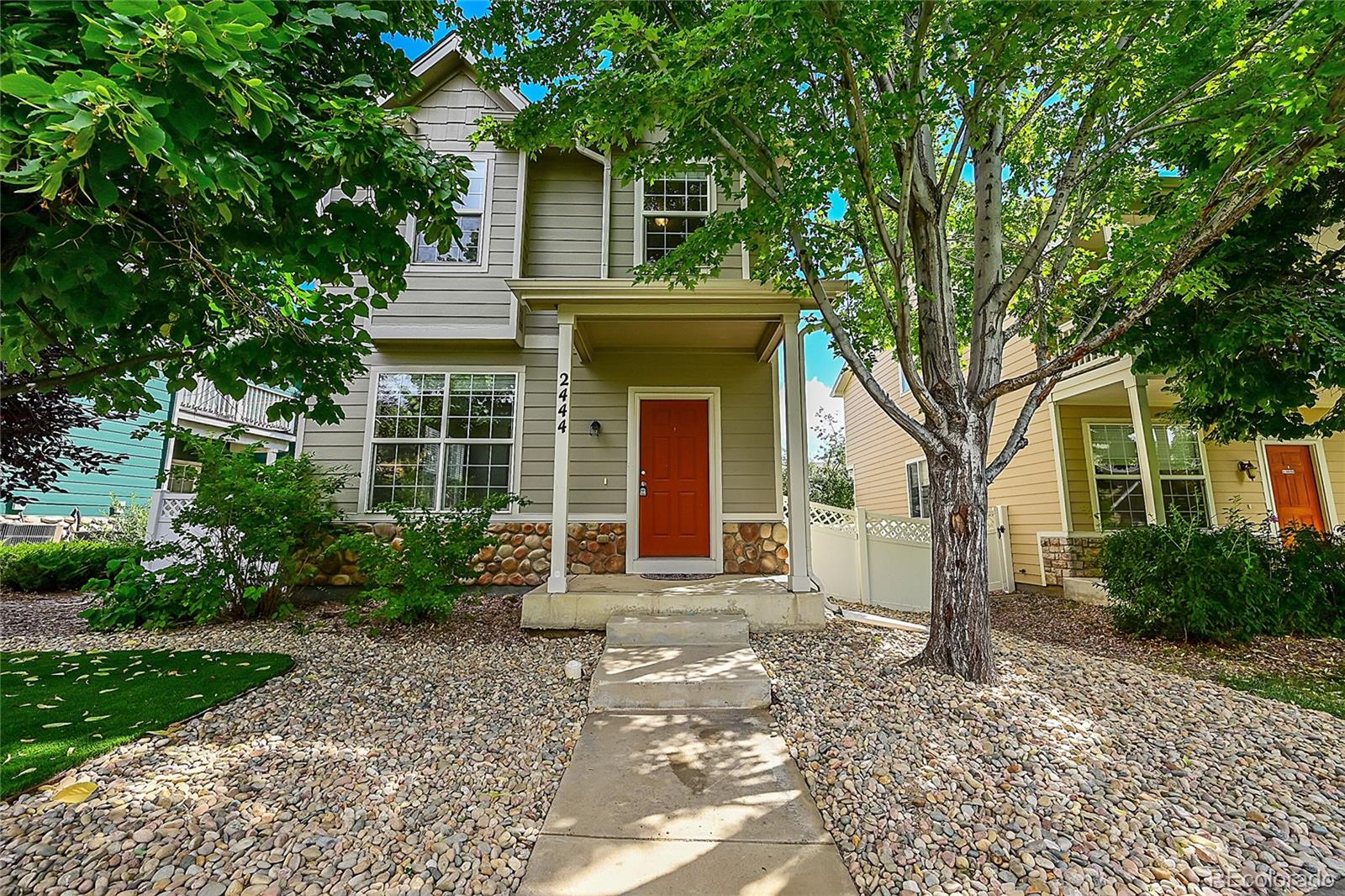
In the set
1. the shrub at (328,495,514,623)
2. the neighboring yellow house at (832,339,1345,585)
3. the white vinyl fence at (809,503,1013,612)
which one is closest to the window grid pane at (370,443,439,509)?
the shrub at (328,495,514,623)

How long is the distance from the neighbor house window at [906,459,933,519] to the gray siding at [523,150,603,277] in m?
7.81

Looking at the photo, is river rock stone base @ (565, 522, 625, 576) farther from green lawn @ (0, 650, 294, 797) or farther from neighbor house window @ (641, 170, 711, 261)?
neighbor house window @ (641, 170, 711, 261)

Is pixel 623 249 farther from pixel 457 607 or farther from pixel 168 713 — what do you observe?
pixel 168 713

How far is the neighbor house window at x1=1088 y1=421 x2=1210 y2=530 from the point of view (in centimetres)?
812

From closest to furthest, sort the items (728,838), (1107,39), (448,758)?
(728,838)
(448,758)
(1107,39)

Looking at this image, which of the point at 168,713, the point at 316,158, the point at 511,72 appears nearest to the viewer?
the point at 316,158

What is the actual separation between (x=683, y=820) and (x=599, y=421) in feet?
16.2

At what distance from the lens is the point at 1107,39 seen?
386 cm

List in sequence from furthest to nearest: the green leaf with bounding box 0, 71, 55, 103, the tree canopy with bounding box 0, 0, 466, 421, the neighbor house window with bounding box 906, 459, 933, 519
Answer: the neighbor house window with bounding box 906, 459, 933, 519
the tree canopy with bounding box 0, 0, 466, 421
the green leaf with bounding box 0, 71, 55, 103

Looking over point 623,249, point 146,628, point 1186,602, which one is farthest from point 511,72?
point 1186,602

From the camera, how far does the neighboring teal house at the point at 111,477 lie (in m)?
8.78

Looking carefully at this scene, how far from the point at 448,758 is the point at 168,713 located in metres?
1.68

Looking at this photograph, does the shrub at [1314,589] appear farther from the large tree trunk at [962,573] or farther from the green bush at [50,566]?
→ the green bush at [50,566]

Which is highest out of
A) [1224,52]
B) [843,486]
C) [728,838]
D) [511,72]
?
[511,72]
